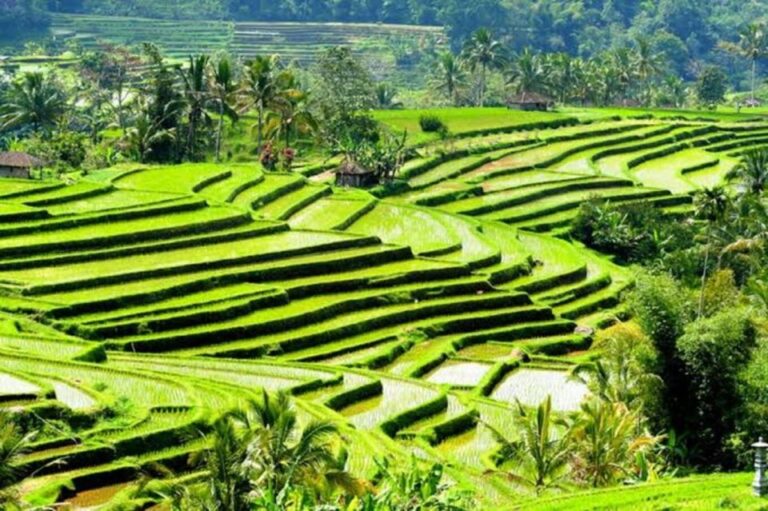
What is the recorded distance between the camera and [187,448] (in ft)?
72.9

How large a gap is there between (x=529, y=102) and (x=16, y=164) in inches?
1333

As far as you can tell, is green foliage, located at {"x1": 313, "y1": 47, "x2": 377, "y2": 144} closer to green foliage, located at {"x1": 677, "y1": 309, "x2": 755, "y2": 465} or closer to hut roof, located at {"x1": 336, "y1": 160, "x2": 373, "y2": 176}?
hut roof, located at {"x1": 336, "y1": 160, "x2": 373, "y2": 176}

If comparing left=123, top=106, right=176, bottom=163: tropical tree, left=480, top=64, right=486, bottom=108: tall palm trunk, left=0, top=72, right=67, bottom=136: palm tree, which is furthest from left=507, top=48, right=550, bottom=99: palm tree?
left=0, top=72, right=67, bottom=136: palm tree

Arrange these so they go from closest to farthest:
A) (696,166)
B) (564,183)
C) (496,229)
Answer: (496,229) → (564,183) → (696,166)

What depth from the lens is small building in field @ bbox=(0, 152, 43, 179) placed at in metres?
45.3

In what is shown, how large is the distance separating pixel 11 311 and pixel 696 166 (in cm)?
3676

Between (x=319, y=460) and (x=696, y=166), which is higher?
(x=319, y=460)

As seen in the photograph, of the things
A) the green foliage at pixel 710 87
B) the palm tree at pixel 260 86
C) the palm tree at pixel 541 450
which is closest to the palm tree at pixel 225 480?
the palm tree at pixel 541 450

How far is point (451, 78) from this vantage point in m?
82.7

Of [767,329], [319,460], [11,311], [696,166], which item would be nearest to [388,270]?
[11,311]

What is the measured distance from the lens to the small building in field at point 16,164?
45.3 meters

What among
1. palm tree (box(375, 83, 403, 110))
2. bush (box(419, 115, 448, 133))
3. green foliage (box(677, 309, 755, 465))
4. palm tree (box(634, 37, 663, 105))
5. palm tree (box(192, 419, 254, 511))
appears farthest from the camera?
palm tree (box(634, 37, 663, 105))

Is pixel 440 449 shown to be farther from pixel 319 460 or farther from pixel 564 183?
pixel 564 183

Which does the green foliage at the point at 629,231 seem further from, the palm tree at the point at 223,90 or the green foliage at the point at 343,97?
the palm tree at the point at 223,90
